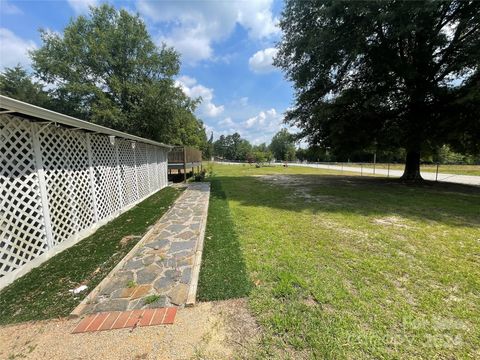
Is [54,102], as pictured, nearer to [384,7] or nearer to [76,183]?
[76,183]

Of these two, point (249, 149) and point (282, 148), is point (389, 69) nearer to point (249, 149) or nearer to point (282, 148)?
point (282, 148)

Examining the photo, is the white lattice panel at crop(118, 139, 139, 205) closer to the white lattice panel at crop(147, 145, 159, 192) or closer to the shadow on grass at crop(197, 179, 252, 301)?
the white lattice panel at crop(147, 145, 159, 192)

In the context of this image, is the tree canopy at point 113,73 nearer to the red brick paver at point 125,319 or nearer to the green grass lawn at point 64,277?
the green grass lawn at point 64,277

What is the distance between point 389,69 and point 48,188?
43.1 feet

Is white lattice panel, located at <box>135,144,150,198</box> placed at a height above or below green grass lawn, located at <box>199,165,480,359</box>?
above

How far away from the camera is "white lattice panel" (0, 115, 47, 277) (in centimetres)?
309

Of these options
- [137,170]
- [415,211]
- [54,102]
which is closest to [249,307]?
[415,211]

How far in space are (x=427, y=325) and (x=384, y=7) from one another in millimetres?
11475

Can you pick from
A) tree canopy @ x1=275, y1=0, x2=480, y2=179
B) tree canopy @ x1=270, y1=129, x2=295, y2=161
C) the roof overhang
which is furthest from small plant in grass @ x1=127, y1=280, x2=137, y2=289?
tree canopy @ x1=270, y1=129, x2=295, y2=161

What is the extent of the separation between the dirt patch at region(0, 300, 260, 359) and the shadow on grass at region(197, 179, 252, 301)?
342 mm

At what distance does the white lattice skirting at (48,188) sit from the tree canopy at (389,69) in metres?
9.73

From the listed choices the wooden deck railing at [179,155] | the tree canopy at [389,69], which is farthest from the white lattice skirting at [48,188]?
the tree canopy at [389,69]

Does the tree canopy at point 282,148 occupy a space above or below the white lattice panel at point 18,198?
above

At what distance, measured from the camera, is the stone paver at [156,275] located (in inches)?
104
